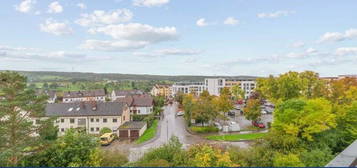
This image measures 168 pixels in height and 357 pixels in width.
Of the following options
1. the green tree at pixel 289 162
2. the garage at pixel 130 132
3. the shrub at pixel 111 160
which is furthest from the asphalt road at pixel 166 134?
the green tree at pixel 289 162

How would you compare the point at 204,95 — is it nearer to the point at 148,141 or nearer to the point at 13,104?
the point at 148,141

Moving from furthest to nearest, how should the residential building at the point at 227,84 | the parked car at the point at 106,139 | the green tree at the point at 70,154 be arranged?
the residential building at the point at 227,84 < the parked car at the point at 106,139 < the green tree at the point at 70,154

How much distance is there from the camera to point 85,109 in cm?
3472

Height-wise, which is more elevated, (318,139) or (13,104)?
(13,104)

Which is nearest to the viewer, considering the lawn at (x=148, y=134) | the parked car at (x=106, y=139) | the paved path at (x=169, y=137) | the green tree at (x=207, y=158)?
the green tree at (x=207, y=158)

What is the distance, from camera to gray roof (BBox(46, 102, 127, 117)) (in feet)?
112

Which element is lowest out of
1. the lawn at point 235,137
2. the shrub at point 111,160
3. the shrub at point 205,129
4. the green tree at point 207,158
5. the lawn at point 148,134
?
the lawn at point 148,134

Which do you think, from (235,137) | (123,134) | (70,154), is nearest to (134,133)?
(123,134)

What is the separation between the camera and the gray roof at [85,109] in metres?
34.0

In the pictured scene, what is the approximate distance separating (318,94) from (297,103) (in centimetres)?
1211

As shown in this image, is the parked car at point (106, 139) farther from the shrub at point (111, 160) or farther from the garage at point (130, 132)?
the shrub at point (111, 160)

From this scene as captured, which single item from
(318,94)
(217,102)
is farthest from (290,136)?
(217,102)

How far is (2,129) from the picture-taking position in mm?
14062

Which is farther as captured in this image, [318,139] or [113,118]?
[113,118]
